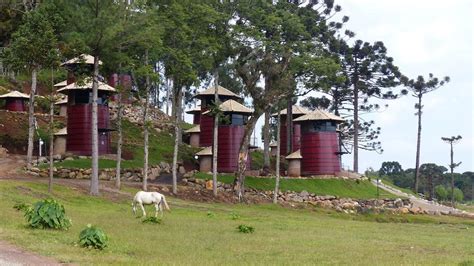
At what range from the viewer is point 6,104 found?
6412cm

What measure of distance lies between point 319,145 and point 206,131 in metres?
11.8

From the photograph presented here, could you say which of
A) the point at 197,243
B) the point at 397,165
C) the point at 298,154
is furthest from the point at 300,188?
the point at 397,165

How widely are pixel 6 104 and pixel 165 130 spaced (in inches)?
664

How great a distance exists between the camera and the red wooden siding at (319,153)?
196 feet

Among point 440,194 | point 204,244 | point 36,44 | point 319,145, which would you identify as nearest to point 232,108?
point 319,145

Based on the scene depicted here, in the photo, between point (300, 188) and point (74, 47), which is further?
point (300, 188)

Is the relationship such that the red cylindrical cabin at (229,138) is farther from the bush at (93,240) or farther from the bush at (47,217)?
the bush at (93,240)

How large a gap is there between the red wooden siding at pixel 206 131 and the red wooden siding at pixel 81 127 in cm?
1368

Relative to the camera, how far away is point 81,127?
50719 millimetres

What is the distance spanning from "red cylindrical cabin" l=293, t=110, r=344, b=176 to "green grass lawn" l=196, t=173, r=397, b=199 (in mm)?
1964

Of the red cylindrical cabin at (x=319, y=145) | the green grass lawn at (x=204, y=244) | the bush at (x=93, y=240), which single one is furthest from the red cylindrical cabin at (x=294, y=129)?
the bush at (x=93, y=240)

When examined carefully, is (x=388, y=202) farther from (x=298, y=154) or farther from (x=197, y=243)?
(x=197, y=243)

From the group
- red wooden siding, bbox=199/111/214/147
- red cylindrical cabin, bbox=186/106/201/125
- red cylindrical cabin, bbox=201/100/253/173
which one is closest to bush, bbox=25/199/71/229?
red cylindrical cabin, bbox=201/100/253/173

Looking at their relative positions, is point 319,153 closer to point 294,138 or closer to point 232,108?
point 232,108
